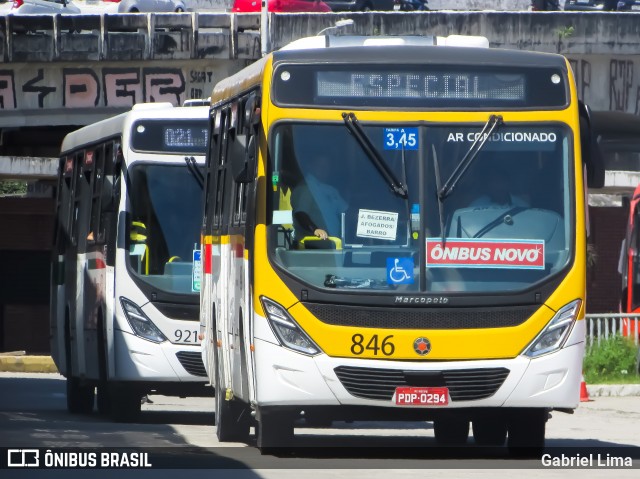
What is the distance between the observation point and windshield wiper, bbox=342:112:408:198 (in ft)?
39.3

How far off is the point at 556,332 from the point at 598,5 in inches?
1056

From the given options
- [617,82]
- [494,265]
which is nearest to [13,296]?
[617,82]

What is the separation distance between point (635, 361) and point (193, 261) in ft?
31.7

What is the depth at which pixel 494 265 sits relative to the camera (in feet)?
39.0

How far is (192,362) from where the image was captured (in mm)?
16844

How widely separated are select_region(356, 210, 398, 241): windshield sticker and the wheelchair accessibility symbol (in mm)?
165

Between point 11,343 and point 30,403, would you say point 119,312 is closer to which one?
point 30,403

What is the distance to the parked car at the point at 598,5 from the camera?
3653 centimetres

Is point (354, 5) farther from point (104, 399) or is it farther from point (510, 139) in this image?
point (510, 139)

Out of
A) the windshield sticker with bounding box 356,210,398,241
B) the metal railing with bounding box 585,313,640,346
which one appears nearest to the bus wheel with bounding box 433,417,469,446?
the windshield sticker with bounding box 356,210,398,241

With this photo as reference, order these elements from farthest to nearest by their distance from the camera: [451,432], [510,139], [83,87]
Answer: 1. [83,87]
2. [451,432]
3. [510,139]

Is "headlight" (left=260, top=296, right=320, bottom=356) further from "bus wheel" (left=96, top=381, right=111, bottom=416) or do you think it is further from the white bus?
"bus wheel" (left=96, top=381, right=111, bottom=416)

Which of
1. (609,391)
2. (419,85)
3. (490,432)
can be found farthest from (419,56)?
(609,391)

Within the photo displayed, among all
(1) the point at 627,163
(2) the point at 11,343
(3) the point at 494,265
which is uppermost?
(3) the point at 494,265
